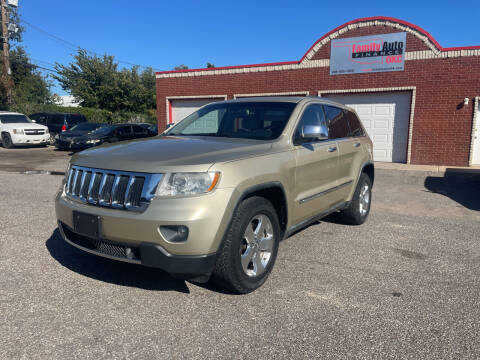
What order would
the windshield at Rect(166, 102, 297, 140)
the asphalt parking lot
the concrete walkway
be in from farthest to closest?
the concrete walkway → the windshield at Rect(166, 102, 297, 140) → the asphalt parking lot

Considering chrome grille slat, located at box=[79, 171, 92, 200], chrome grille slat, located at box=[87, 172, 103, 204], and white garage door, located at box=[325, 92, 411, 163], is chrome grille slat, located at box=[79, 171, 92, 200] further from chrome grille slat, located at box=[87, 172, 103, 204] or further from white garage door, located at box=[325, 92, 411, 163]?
white garage door, located at box=[325, 92, 411, 163]

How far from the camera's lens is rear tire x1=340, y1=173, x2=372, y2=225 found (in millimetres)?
5758

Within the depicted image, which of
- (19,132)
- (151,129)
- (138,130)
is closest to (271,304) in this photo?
(138,130)

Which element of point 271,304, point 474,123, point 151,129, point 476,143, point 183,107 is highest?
point 183,107

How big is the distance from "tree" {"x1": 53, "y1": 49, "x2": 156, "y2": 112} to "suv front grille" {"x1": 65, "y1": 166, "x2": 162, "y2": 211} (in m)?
32.2

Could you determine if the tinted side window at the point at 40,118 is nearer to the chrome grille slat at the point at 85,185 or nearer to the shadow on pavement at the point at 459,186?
the shadow on pavement at the point at 459,186

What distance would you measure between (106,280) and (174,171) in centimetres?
146

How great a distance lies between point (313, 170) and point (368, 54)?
10921mm

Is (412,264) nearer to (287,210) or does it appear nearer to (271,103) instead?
(287,210)

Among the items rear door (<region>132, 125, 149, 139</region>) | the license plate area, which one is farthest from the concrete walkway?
rear door (<region>132, 125, 149, 139</region>)

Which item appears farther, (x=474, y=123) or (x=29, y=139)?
(x=29, y=139)

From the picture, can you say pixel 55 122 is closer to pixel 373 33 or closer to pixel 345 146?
pixel 373 33

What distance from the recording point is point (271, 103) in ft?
15.2

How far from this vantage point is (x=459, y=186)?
10.0m
